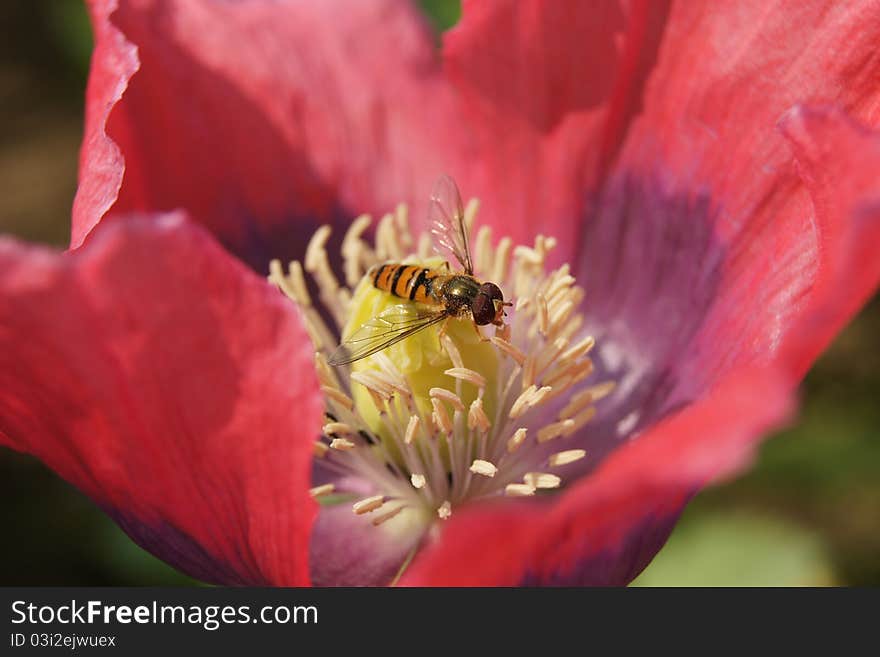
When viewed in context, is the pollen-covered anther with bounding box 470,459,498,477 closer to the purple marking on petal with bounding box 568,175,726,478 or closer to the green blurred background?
the purple marking on petal with bounding box 568,175,726,478

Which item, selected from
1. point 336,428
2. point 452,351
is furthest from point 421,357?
point 336,428

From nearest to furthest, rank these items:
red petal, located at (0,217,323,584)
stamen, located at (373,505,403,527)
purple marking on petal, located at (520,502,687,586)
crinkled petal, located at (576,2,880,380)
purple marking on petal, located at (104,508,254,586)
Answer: red petal, located at (0,217,323,584)
purple marking on petal, located at (520,502,687,586)
purple marking on petal, located at (104,508,254,586)
crinkled petal, located at (576,2,880,380)
stamen, located at (373,505,403,527)

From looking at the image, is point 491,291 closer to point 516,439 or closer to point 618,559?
point 516,439

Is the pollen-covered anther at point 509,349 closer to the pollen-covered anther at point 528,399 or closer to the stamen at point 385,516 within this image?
the pollen-covered anther at point 528,399

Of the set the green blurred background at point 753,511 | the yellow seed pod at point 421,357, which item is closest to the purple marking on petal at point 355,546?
the yellow seed pod at point 421,357

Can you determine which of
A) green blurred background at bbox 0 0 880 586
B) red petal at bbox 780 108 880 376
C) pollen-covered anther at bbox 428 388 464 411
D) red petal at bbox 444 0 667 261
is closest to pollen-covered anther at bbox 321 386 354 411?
pollen-covered anther at bbox 428 388 464 411

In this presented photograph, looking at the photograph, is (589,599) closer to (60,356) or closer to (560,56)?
(60,356)
